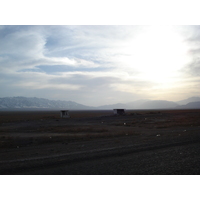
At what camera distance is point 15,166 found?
30.7 feet

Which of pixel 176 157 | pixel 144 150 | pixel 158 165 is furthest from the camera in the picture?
pixel 144 150

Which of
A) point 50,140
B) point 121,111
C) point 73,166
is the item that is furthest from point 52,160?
point 121,111

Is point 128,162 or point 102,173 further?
point 128,162

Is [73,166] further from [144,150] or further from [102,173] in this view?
[144,150]

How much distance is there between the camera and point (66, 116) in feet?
207

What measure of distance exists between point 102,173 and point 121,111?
209ft

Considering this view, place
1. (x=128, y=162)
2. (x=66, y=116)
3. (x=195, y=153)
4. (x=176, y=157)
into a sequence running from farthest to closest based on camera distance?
(x=66, y=116) < (x=195, y=153) < (x=176, y=157) < (x=128, y=162)

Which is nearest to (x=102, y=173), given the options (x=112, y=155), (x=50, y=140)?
(x=112, y=155)

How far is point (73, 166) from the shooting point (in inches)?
359

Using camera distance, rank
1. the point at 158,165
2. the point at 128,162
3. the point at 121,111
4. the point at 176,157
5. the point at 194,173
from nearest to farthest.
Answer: the point at 194,173
the point at 158,165
the point at 128,162
the point at 176,157
the point at 121,111

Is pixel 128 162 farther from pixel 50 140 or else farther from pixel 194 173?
pixel 50 140

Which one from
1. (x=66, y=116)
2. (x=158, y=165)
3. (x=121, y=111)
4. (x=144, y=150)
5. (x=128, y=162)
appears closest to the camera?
(x=158, y=165)

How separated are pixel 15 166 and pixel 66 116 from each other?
178ft

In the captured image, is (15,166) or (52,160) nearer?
(15,166)
